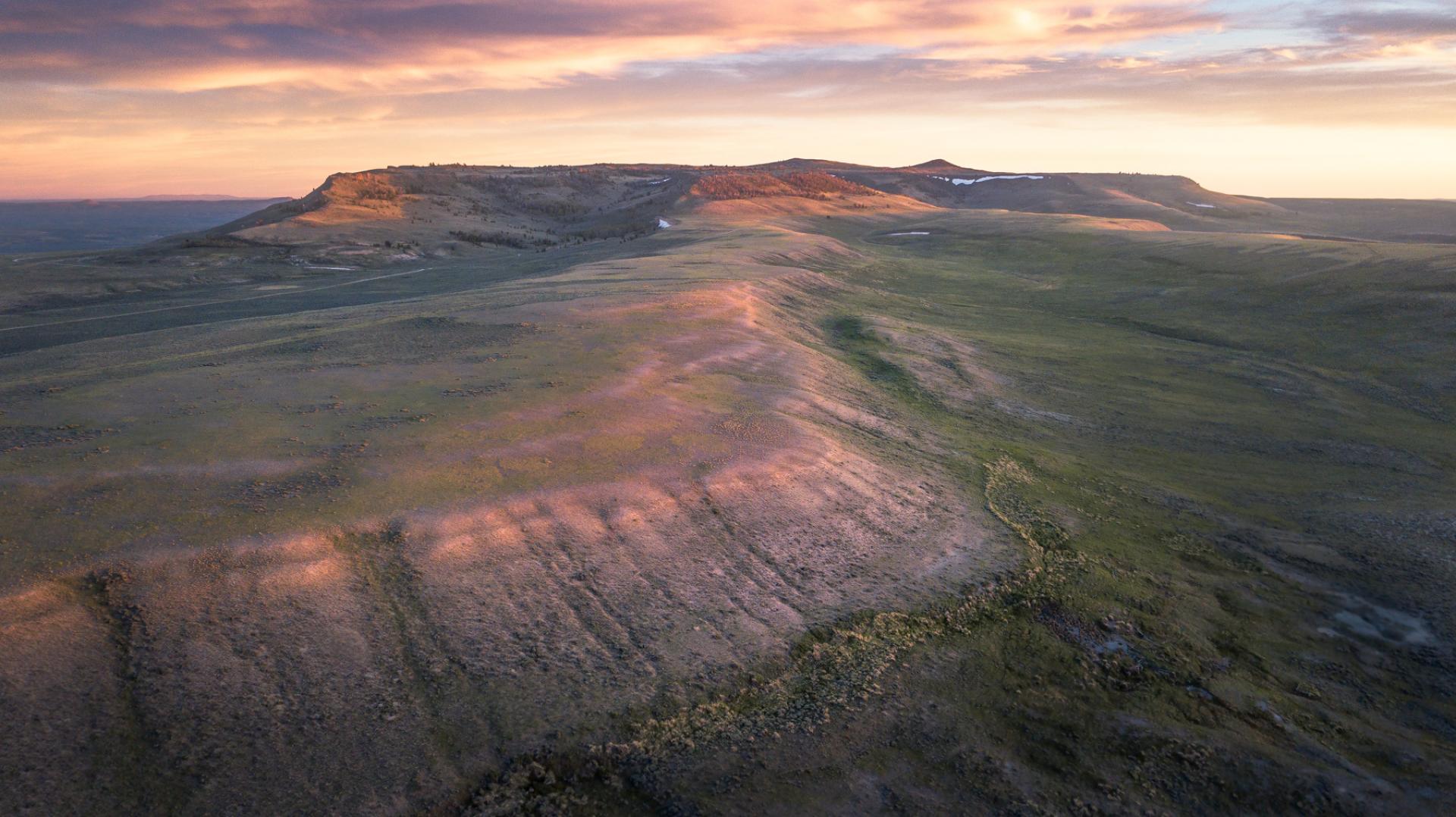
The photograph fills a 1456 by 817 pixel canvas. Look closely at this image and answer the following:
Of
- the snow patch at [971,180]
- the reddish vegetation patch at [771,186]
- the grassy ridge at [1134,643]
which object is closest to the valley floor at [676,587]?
the grassy ridge at [1134,643]

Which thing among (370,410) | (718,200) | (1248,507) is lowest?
(1248,507)

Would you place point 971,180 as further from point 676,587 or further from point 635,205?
point 676,587

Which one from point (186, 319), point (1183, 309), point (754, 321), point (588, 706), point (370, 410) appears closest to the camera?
point (588, 706)

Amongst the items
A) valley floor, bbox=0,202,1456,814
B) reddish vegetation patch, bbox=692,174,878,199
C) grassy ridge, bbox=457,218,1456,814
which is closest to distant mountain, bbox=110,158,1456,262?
reddish vegetation patch, bbox=692,174,878,199

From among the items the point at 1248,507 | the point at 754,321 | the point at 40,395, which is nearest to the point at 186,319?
the point at 40,395

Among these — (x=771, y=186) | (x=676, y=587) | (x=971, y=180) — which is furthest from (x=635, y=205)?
(x=676, y=587)

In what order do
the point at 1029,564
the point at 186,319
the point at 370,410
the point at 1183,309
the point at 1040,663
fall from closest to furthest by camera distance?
the point at 1040,663 < the point at 1029,564 < the point at 370,410 < the point at 186,319 < the point at 1183,309

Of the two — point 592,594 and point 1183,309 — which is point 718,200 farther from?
point 592,594

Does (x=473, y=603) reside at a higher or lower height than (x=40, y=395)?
lower
